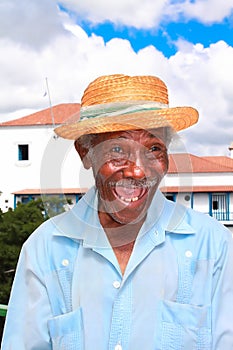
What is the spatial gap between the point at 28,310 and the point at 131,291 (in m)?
0.21

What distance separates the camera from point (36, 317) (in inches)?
47.9

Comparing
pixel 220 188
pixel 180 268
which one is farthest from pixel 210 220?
pixel 220 188

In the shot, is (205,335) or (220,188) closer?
(205,335)

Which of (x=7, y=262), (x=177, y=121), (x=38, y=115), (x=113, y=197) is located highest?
(x=38, y=115)

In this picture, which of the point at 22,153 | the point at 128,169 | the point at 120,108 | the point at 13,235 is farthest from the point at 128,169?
the point at 22,153

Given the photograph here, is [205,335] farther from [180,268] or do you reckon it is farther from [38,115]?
[38,115]

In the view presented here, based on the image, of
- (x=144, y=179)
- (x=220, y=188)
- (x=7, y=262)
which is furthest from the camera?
(x=220, y=188)

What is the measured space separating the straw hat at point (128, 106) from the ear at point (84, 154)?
52 mm

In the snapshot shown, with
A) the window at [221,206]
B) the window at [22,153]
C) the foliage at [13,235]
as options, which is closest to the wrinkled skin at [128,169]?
the foliage at [13,235]

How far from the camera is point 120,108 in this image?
3.90 feet

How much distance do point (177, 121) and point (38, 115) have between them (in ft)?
65.7

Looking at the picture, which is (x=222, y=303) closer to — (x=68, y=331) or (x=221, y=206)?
(x=68, y=331)

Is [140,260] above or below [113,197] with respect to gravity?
below

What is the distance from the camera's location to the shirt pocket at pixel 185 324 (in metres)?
1.18
